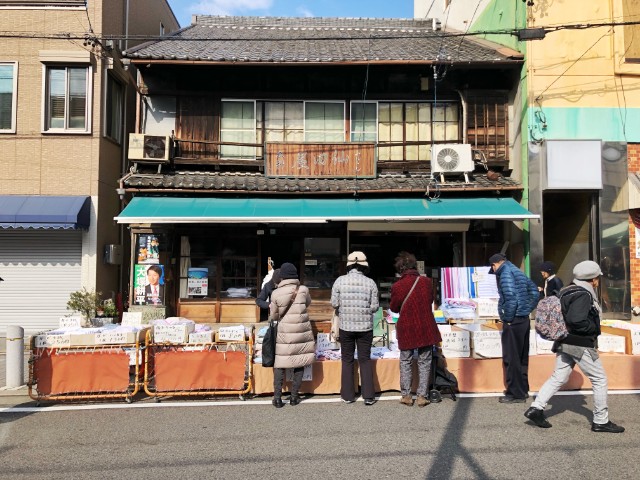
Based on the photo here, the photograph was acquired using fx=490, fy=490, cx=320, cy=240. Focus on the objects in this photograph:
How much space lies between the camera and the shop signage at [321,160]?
473 inches

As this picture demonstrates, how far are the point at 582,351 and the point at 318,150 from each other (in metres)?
8.30

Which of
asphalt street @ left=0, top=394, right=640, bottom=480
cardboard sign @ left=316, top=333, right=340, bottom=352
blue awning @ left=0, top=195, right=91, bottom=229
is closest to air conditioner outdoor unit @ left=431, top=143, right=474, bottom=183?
cardboard sign @ left=316, top=333, right=340, bottom=352

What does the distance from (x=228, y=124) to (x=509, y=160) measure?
23.7 ft

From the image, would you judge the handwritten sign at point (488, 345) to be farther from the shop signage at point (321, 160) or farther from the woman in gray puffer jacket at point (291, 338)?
the shop signage at point (321, 160)

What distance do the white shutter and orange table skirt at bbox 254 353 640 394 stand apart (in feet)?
24.5

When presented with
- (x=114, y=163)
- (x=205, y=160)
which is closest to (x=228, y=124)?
(x=205, y=160)

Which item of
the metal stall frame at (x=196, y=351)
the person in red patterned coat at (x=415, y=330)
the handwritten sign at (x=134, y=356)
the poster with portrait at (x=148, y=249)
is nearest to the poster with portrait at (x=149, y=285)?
the poster with portrait at (x=148, y=249)

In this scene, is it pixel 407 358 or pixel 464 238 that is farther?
pixel 464 238

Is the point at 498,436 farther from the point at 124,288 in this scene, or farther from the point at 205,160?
the point at 124,288

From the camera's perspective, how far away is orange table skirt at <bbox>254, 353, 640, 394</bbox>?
21.2 feet

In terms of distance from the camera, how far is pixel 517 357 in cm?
600

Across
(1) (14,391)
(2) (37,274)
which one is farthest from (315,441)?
(2) (37,274)

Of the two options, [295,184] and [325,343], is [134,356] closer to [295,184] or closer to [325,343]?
[325,343]

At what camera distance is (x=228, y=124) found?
12.6 m
